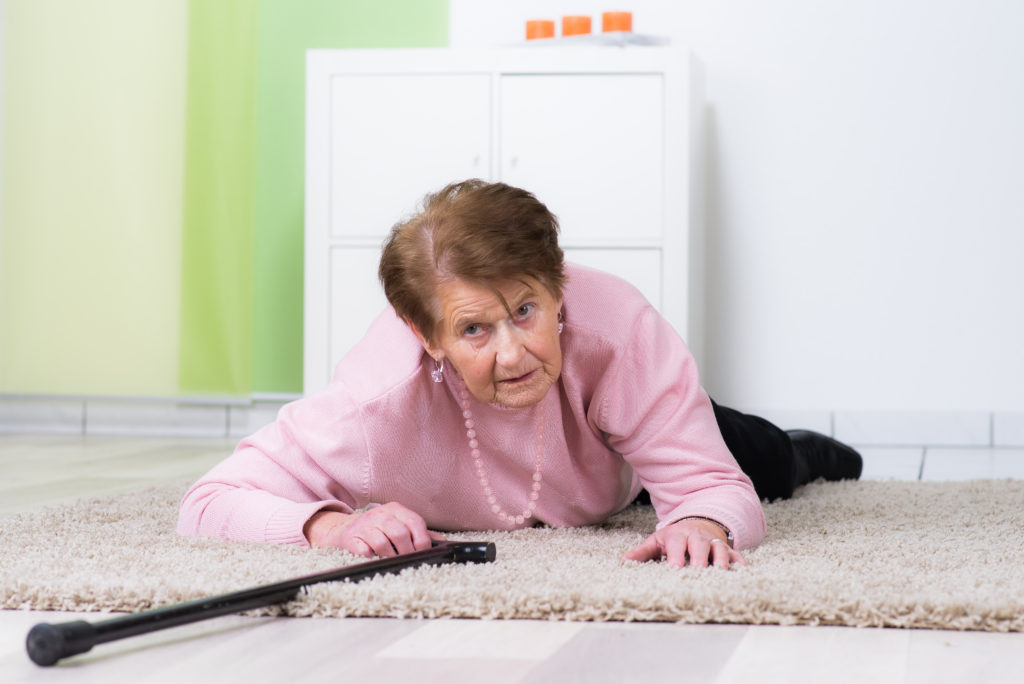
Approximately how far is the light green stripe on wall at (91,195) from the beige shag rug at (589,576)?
1886 mm

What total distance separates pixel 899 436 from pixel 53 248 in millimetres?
2386

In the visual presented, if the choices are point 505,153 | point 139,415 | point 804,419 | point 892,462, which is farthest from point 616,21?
point 139,415

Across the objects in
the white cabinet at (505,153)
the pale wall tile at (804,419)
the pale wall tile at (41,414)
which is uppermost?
the white cabinet at (505,153)

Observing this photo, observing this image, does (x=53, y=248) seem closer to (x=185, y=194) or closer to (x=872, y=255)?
(x=185, y=194)

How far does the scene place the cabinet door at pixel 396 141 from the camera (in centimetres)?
291

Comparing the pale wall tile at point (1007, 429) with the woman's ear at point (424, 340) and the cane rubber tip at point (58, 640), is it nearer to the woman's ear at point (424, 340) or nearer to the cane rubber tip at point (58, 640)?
the woman's ear at point (424, 340)

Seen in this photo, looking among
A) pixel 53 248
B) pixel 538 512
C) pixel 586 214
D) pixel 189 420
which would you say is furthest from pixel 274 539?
pixel 53 248

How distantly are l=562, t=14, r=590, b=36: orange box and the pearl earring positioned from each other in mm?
1828

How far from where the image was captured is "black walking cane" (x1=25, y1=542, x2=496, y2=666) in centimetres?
80

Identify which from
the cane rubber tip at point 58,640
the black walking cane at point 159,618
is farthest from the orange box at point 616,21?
the cane rubber tip at point 58,640

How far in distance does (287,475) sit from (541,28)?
1.93 metres

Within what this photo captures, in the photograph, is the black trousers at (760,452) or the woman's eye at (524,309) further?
the black trousers at (760,452)

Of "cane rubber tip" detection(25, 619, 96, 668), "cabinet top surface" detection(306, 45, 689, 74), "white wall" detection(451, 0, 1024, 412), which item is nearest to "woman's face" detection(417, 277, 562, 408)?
"cane rubber tip" detection(25, 619, 96, 668)

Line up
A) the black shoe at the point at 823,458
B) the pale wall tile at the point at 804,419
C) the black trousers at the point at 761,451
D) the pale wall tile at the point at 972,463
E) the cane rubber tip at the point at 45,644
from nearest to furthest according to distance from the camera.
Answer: the cane rubber tip at the point at 45,644, the black trousers at the point at 761,451, the black shoe at the point at 823,458, the pale wall tile at the point at 972,463, the pale wall tile at the point at 804,419
